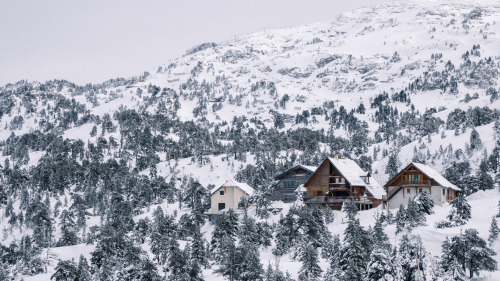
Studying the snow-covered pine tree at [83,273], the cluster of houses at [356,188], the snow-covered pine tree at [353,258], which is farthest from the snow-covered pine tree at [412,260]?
the cluster of houses at [356,188]

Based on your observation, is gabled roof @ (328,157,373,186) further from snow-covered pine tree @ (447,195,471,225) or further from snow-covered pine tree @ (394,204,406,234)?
snow-covered pine tree @ (447,195,471,225)

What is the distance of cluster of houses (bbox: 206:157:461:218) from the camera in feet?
269

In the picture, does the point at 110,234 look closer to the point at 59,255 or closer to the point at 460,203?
the point at 59,255

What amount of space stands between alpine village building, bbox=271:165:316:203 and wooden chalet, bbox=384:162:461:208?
20.5 m

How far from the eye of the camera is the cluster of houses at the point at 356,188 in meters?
82.1

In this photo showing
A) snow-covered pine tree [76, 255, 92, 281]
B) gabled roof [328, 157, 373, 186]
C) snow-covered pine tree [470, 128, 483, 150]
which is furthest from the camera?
snow-covered pine tree [470, 128, 483, 150]

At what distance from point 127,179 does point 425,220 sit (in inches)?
3653

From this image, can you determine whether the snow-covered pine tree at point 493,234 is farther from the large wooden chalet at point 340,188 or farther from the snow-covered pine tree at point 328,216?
the large wooden chalet at point 340,188

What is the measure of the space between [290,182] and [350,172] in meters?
16.3

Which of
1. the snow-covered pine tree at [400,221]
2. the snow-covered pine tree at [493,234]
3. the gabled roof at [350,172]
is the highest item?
the gabled roof at [350,172]

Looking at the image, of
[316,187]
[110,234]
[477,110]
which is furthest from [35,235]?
[477,110]

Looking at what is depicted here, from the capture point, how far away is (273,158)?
16138 cm

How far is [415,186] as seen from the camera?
8225 centimetres

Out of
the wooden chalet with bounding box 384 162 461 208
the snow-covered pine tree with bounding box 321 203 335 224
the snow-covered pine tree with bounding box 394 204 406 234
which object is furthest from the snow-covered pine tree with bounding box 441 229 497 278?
the wooden chalet with bounding box 384 162 461 208
